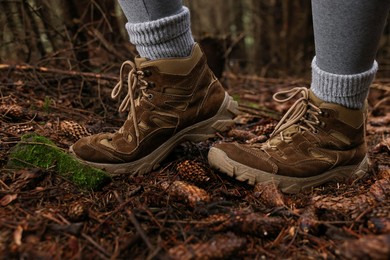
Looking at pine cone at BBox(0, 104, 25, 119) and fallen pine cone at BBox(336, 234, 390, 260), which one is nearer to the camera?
fallen pine cone at BBox(336, 234, 390, 260)

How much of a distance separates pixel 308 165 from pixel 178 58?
0.77m

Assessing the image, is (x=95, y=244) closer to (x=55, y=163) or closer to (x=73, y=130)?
(x=55, y=163)

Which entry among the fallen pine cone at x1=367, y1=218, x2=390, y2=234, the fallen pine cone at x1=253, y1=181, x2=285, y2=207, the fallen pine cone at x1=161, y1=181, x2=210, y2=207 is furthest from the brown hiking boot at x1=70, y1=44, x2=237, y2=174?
the fallen pine cone at x1=367, y1=218, x2=390, y2=234

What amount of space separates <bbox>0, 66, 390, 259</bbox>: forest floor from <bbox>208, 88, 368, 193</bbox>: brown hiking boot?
6 cm

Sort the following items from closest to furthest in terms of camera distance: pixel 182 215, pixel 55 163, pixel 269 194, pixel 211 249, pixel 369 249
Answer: pixel 369 249 → pixel 211 249 → pixel 182 215 → pixel 269 194 → pixel 55 163

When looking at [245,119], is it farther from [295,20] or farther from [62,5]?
[295,20]

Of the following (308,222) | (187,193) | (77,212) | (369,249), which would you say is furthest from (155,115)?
(369,249)

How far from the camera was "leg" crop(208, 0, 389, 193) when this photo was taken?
59.8 inches

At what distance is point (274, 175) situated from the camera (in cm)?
167

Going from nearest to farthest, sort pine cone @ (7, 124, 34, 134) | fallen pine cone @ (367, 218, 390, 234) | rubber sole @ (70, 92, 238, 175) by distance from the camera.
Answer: fallen pine cone @ (367, 218, 390, 234), rubber sole @ (70, 92, 238, 175), pine cone @ (7, 124, 34, 134)

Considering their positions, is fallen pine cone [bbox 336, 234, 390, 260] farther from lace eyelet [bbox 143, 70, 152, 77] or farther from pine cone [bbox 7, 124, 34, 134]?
pine cone [bbox 7, 124, 34, 134]

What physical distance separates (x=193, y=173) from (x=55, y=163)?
61 centimetres

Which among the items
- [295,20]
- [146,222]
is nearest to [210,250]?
[146,222]

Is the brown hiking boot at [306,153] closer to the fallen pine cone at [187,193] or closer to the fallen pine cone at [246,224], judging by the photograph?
the fallen pine cone at [187,193]
